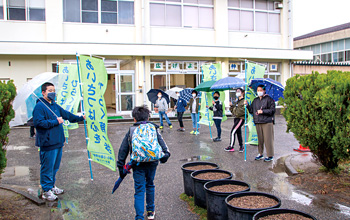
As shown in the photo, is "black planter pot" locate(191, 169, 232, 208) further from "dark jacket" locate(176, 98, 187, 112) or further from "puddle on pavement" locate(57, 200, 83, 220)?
"dark jacket" locate(176, 98, 187, 112)

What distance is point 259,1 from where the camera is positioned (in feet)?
77.7

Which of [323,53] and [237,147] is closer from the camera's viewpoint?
[237,147]

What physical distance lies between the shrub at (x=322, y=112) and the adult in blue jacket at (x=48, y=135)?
4.79m

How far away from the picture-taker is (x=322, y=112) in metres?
5.85

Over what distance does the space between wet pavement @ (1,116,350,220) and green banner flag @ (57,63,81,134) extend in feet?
4.80

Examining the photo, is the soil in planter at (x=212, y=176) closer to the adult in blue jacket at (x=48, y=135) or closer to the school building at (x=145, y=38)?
the adult in blue jacket at (x=48, y=135)

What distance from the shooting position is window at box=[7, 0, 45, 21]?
60.0ft

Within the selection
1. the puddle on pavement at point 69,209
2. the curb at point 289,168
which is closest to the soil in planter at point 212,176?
the puddle on pavement at point 69,209

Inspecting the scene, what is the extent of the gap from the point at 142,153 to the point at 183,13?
18.9 metres

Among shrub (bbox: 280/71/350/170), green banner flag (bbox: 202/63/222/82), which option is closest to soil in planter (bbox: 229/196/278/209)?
shrub (bbox: 280/71/350/170)

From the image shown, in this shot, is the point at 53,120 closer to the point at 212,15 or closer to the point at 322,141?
the point at 322,141

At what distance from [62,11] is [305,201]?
18.3 m

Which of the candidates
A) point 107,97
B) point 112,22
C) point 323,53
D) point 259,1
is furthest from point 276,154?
point 323,53

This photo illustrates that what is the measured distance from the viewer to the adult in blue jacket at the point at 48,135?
17.3 feet
